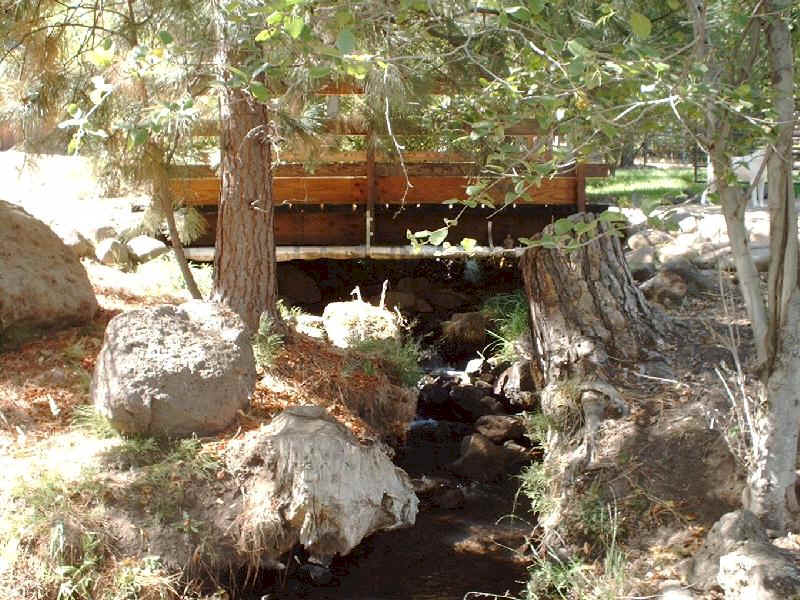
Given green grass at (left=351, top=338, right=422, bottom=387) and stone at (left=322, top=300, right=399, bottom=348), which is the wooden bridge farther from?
green grass at (left=351, top=338, right=422, bottom=387)

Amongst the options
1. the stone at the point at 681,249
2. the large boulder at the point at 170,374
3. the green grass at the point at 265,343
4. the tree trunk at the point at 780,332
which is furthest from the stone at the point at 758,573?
the stone at the point at 681,249

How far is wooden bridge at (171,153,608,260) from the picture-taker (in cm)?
978

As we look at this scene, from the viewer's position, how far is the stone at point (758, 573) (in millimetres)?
3500

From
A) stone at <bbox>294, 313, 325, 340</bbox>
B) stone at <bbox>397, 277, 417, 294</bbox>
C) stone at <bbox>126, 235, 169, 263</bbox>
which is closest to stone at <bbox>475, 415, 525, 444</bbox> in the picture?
stone at <bbox>294, 313, 325, 340</bbox>

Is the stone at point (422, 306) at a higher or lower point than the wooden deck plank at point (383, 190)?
lower

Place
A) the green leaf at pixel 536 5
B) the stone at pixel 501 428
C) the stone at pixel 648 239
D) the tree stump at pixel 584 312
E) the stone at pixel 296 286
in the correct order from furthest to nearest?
the stone at pixel 296 286, the stone at pixel 648 239, the stone at pixel 501 428, the tree stump at pixel 584 312, the green leaf at pixel 536 5

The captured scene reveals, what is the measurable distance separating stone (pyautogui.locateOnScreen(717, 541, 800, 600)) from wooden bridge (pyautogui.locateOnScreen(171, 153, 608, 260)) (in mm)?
6094

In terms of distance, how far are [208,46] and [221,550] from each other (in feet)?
9.38

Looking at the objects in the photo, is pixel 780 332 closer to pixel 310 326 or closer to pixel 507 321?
pixel 507 321

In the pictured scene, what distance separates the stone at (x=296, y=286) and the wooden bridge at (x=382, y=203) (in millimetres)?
291

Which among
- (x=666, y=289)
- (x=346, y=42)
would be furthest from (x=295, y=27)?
(x=666, y=289)

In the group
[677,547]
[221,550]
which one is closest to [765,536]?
[677,547]

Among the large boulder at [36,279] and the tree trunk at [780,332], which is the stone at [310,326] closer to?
the large boulder at [36,279]

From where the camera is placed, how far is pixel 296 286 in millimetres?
9805
